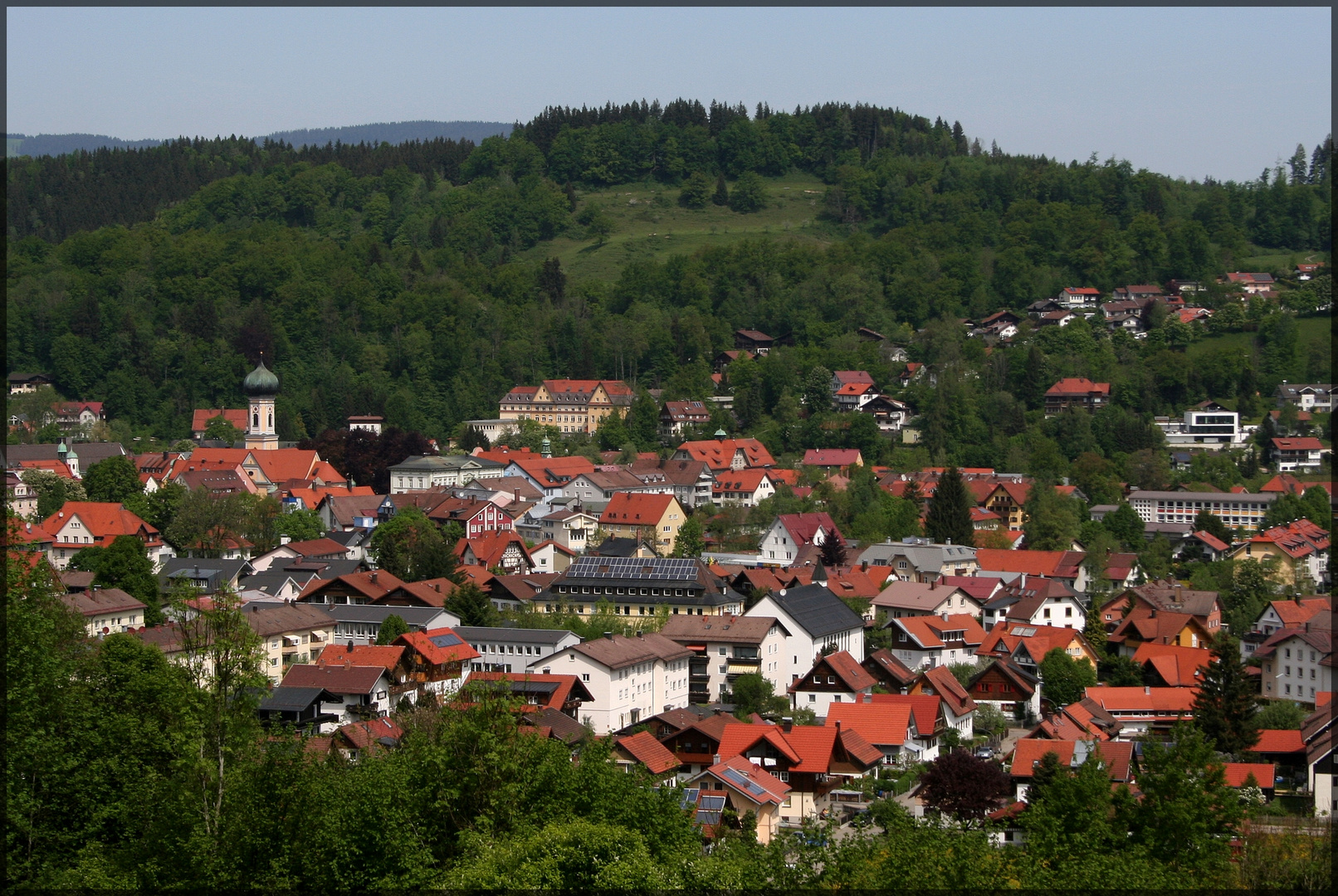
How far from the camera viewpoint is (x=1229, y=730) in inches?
1092

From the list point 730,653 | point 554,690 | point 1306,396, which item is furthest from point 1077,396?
point 554,690

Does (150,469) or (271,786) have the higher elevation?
(271,786)

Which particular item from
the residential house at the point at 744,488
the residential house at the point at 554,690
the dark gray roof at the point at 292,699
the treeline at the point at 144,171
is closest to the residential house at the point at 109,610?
the dark gray roof at the point at 292,699

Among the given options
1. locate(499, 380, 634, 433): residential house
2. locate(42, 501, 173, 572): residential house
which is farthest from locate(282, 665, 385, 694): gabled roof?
locate(499, 380, 634, 433): residential house

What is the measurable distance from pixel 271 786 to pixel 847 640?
1932 centimetres

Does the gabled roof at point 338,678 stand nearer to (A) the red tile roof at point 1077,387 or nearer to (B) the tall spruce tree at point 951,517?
(B) the tall spruce tree at point 951,517

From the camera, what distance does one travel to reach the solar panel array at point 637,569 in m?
36.0

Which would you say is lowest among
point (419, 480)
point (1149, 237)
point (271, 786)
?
point (419, 480)

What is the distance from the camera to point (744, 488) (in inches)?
2233

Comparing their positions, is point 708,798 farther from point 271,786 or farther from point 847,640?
point 847,640

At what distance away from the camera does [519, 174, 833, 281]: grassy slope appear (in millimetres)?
97125

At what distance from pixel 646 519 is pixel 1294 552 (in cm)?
1890

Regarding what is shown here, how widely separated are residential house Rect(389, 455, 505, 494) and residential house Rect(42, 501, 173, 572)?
44.6ft

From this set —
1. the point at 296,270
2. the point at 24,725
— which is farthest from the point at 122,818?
the point at 296,270
